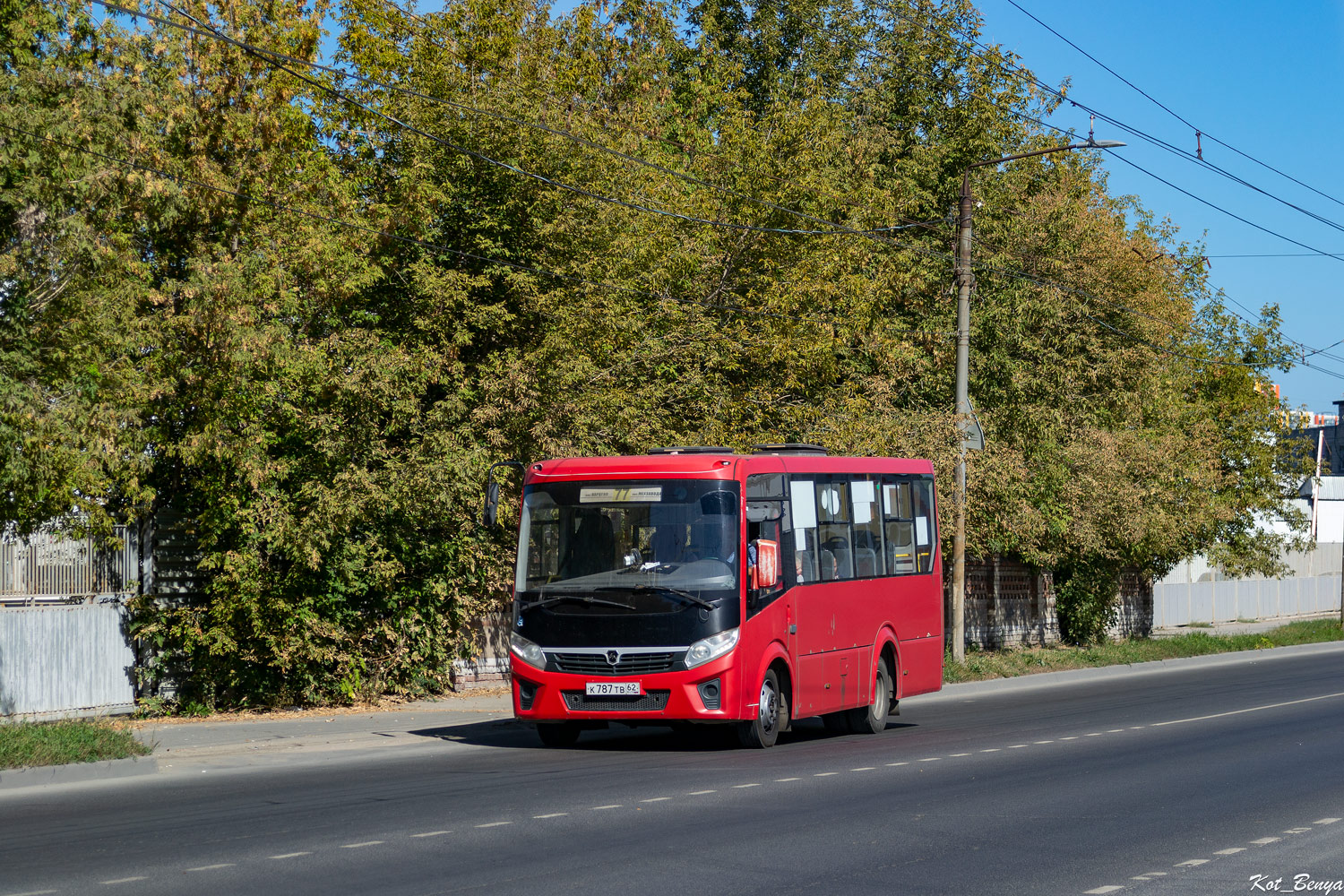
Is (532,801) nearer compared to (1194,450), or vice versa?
(532,801)

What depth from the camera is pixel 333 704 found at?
A: 19.8 metres

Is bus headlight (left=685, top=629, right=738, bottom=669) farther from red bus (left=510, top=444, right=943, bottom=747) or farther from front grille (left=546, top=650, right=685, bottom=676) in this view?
front grille (left=546, top=650, right=685, bottom=676)

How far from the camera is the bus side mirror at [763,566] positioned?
15.4 metres

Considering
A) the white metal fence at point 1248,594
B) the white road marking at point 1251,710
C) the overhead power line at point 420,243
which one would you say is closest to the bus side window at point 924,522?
the white road marking at point 1251,710

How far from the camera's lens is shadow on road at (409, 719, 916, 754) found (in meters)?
16.4

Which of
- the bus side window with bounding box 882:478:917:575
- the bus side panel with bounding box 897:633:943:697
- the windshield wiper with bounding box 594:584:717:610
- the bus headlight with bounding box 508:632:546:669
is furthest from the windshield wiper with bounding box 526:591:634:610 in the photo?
the bus side panel with bounding box 897:633:943:697

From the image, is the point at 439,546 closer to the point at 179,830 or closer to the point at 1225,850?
the point at 179,830

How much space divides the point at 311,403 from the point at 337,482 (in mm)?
1261

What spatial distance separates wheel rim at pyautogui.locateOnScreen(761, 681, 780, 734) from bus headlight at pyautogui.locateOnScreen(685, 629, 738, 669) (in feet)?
2.75

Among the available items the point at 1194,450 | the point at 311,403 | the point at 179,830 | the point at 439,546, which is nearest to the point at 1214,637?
the point at 1194,450

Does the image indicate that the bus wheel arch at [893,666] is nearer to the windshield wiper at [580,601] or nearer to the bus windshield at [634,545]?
the bus windshield at [634,545]

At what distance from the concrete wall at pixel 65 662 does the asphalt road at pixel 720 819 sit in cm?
385

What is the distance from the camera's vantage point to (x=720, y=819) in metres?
10.7

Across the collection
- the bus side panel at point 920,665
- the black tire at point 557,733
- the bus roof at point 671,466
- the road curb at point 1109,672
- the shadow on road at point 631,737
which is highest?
the bus roof at point 671,466
